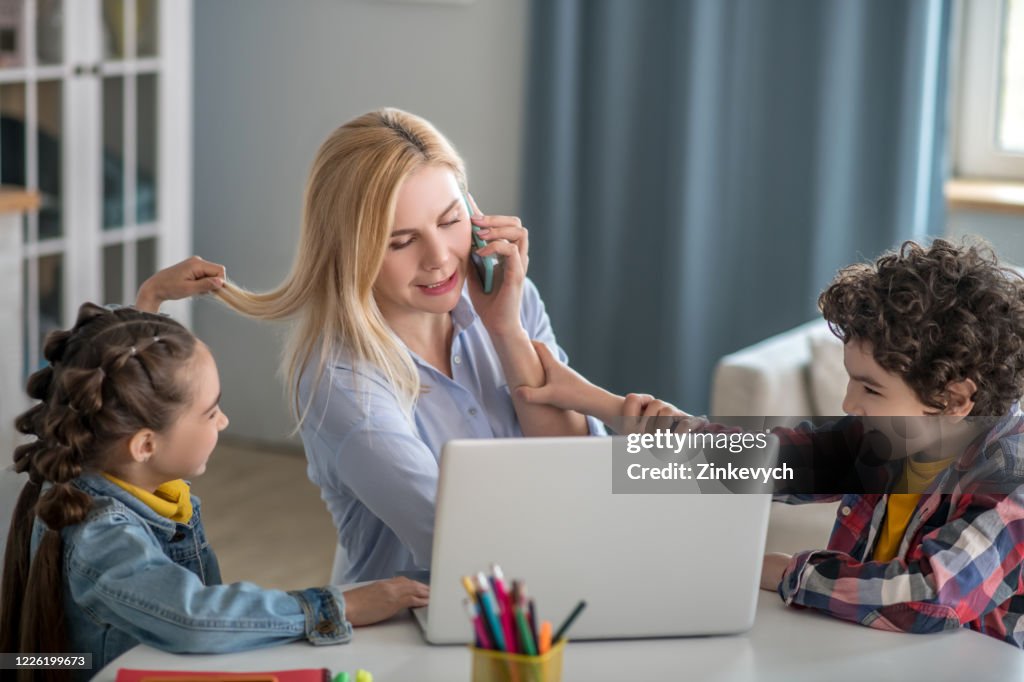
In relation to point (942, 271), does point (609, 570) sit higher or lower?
lower

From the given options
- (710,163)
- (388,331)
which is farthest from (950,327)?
A: (710,163)

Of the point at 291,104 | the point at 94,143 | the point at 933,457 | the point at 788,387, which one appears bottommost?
the point at 788,387

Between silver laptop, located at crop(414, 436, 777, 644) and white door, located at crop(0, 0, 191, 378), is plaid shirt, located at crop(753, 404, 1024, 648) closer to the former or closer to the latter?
silver laptop, located at crop(414, 436, 777, 644)

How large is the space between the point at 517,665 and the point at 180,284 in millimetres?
782

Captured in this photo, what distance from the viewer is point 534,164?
11.5ft

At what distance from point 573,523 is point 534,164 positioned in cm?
244

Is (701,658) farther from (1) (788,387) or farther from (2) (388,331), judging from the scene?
(1) (788,387)

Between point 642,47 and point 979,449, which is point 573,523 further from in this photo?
point 642,47

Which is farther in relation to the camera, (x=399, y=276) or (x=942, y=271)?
(x=399, y=276)

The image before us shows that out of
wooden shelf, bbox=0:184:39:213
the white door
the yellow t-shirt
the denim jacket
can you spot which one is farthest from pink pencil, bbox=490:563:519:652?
the white door

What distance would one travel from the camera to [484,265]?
1705mm

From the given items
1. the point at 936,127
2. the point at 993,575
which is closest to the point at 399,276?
the point at 993,575

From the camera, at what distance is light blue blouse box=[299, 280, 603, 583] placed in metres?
1.46

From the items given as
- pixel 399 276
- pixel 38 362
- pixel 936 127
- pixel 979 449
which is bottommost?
pixel 38 362
